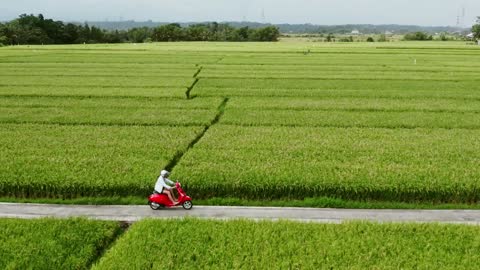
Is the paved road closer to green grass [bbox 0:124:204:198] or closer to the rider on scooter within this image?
the rider on scooter

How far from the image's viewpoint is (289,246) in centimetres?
1130

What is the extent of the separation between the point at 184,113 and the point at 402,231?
17680mm

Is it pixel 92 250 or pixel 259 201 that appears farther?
pixel 259 201

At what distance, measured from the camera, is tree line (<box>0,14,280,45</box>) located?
423 ft

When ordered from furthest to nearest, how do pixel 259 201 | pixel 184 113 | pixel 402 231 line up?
pixel 184 113, pixel 259 201, pixel 402 231

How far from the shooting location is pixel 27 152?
62.5ft

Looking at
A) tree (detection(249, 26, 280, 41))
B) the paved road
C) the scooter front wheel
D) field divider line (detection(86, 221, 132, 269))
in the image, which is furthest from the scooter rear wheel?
tree (detection(249, 26, 280, 41))

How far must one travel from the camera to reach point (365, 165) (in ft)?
56.6

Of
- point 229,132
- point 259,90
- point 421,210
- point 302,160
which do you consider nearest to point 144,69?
point 259,90

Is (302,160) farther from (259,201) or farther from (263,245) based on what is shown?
(263,245)

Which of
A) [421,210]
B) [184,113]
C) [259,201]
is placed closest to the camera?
[421,210]

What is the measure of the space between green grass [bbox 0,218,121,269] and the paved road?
1263 mm

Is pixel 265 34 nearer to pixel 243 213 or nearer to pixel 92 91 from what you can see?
pixel 92 91

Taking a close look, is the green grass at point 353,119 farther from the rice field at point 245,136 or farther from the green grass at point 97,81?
the green grass at point 97,81
